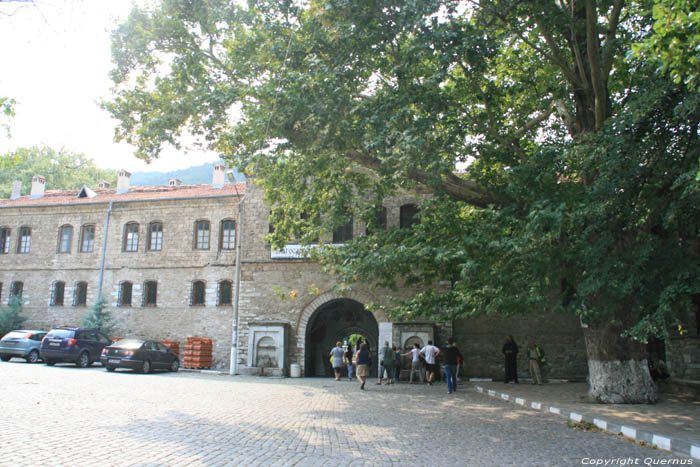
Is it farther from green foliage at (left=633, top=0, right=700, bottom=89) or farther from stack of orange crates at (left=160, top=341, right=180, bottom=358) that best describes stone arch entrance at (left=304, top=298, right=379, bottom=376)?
green foliage at (left=633, top=0, right=700, bottom=89)

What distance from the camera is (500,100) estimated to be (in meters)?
14.2

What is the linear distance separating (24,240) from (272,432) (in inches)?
1031

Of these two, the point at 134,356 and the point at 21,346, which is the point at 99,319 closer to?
the point at 21,346

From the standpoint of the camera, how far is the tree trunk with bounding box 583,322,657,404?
11797 millimetres

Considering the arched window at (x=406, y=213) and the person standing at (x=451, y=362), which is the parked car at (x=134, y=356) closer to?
the arched window at (x=406, y=213)

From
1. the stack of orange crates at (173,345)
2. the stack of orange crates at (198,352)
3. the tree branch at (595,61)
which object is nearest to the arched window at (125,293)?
the stack of orange crates at (173,345)

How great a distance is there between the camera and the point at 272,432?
26.0ft

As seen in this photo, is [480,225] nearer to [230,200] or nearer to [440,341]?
[440,341]

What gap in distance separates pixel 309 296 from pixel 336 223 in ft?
24.0

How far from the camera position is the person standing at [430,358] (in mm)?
17531

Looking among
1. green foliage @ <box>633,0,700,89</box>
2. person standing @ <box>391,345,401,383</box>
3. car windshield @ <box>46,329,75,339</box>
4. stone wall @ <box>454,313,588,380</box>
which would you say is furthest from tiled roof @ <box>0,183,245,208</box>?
green foliage @ <box>633,0,700,89</box>

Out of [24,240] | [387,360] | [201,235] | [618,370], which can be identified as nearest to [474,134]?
[618,370]

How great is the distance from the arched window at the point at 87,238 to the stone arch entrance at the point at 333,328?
12.6 meters

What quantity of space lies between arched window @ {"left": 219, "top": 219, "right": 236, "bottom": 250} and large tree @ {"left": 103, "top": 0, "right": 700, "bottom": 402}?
10.3m
